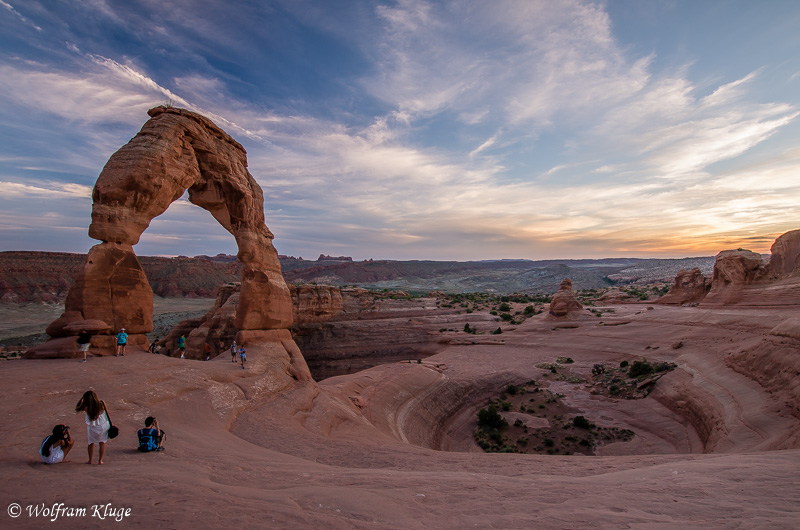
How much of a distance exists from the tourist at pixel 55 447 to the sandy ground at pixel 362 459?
0.48 feet

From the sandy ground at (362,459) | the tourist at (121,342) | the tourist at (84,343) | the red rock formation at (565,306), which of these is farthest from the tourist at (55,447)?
the red rock formation at (565,306)

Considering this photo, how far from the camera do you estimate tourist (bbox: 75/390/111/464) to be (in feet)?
18.2

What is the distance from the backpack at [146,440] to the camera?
6.59 metres

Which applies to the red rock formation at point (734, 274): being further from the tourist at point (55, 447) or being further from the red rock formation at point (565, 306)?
the tourist at point (55, 447)

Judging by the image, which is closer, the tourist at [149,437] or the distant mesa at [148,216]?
the tourist at [149,437]

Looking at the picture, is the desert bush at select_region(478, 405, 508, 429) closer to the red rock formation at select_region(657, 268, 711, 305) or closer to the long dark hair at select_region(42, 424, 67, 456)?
the long dark hair at select_region(42, 424, 67, 456)

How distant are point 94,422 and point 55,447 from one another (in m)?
0.52

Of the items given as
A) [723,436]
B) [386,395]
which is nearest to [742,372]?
[723,436]

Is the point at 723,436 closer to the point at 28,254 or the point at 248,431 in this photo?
the point at 248,431

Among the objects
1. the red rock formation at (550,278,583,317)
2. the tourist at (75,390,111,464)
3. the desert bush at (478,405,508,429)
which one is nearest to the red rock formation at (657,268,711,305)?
the red rock formation at (550,278,583,317)

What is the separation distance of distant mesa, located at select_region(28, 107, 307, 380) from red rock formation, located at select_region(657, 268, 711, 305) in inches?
1448

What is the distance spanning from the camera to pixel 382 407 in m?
17.9

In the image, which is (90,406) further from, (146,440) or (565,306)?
(565,306)

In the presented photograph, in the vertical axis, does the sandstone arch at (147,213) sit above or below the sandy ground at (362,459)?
above
